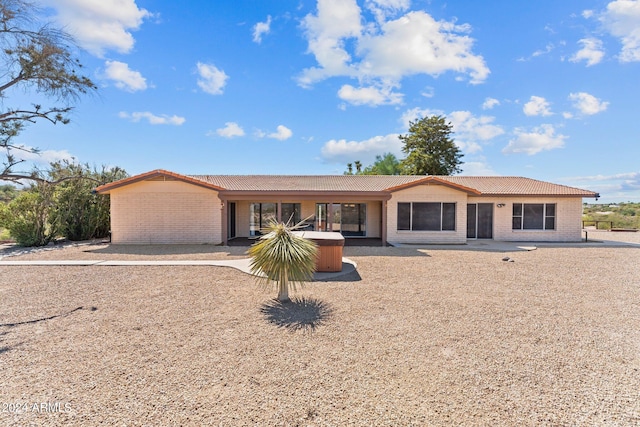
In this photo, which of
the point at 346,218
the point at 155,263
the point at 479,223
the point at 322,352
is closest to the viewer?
the point at 322,352

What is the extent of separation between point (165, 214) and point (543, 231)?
20959mm

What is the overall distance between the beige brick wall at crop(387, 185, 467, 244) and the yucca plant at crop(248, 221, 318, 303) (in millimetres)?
10367

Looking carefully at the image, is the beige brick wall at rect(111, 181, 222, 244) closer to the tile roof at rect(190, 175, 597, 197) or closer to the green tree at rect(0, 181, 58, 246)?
the tile roof at rect(190, 175, 597, 197)

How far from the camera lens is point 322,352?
4.52m

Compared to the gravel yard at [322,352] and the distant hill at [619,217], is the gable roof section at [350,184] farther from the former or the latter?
the distant hill at [619,217]

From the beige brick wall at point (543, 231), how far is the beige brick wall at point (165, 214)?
47.7 ft

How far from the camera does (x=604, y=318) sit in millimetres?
5891

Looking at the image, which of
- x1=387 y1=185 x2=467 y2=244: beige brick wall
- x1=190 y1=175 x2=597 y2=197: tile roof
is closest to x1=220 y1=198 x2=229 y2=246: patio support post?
x1=190 y1=175 x2=597 y2=197: tile roof

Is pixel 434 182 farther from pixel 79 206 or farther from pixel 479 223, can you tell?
pixel 79 206

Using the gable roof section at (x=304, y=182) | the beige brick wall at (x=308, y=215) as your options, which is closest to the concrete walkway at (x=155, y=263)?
the gable roof section at (x=304, y=182)

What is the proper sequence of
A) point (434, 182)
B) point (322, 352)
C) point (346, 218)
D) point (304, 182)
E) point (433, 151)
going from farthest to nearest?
point (433, 151)
point (304, 182)
point (346, 218)
point (434, 182)
point (322, 352)

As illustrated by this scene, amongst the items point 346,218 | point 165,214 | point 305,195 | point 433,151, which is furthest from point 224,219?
point 433,151

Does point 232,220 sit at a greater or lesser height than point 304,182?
lesser

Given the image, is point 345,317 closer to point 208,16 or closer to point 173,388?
point 173,388
